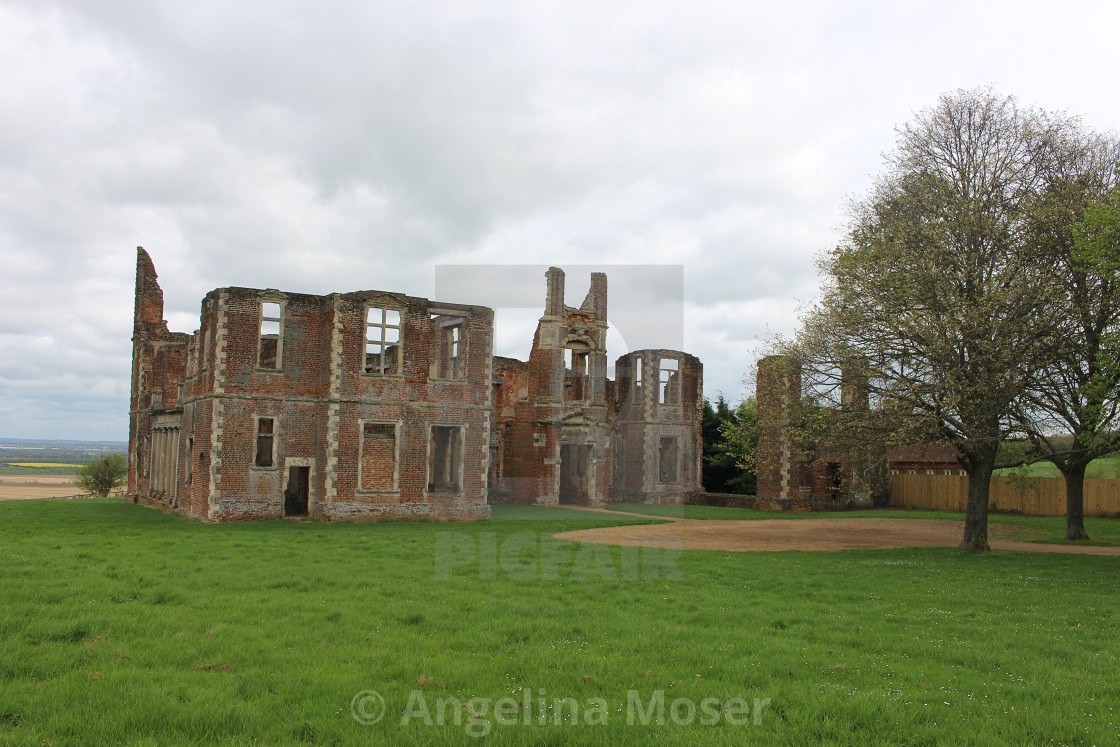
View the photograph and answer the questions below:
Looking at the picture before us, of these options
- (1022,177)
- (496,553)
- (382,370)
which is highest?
(1022,177)

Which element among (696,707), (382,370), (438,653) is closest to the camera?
(696,707)

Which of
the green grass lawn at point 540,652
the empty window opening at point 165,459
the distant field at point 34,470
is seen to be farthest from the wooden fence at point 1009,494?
the distant field at point 34,470

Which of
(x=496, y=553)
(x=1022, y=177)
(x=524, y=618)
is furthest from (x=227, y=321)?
(x=1022, y=177)

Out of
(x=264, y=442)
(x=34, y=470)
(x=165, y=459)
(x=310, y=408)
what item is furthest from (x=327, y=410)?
(x=34, y=470)

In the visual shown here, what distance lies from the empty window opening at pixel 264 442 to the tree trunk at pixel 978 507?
22214 millimetres

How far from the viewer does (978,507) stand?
20859mm

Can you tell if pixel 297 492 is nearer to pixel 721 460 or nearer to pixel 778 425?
pixel 778 425

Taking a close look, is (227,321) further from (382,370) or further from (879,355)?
(879,355)

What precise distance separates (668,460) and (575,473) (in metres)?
5.94

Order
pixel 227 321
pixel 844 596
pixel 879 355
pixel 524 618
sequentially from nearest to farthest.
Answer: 1. pixel 524 618
2. pixel 844 596
3. pixel 879 355
4. pixel 227 321

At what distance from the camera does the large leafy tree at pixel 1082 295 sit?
16859mm

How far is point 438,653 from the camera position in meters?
8.44

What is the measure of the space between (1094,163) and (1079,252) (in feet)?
15.0

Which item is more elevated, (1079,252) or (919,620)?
(1079,252)
